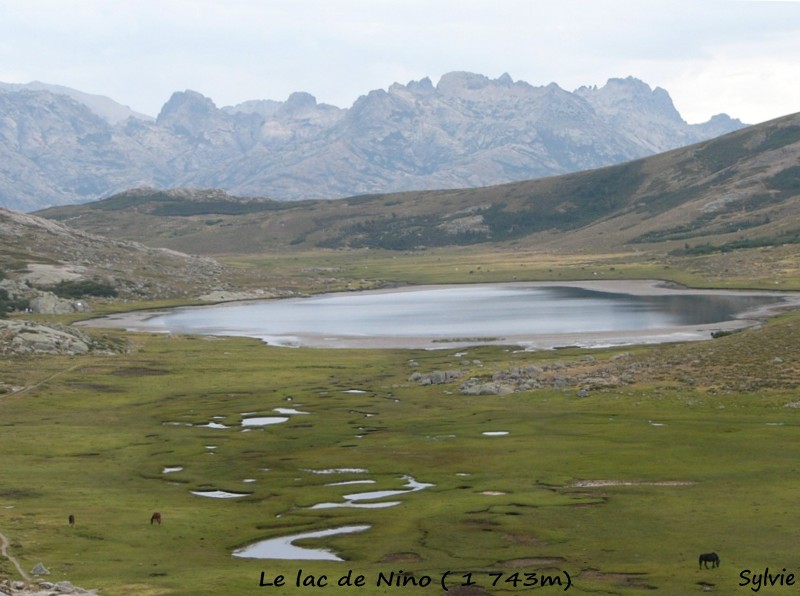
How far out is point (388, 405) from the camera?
108 metres

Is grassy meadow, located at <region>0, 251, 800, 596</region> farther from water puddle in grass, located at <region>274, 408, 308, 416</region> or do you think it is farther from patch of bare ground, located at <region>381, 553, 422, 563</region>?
water puddle in grass, located at <region>274, 408, 308, 416</region>

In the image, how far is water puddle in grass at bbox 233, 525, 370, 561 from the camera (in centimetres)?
Result: 5241

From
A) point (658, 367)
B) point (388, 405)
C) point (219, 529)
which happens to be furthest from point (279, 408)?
point (219, 529)

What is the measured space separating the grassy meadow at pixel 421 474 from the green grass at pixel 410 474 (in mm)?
219

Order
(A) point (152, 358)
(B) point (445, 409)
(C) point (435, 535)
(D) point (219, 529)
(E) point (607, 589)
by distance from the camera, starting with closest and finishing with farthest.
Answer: (E) point (607, 589), (C) point (435, 535), (D) point (219, 529), (B) point (445, 409), (A) point (152, 358)

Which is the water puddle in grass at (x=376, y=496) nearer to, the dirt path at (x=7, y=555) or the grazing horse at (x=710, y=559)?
the dirt path at (x=7, y=555)

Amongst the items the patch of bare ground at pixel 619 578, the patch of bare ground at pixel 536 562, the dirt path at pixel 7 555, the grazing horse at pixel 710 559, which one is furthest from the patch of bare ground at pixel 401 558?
the dirt path at pixel 7 555

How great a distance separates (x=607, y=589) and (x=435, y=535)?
13.2 meters

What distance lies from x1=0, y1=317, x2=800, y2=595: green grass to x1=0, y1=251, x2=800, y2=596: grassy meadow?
0.72 feet

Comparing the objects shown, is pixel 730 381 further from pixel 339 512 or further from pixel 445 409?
pixel 339 512

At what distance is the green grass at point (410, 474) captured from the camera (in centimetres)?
4931

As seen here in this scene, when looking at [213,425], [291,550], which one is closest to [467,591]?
[291,550]

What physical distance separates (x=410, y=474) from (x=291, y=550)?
1970 cm

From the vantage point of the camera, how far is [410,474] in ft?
239
